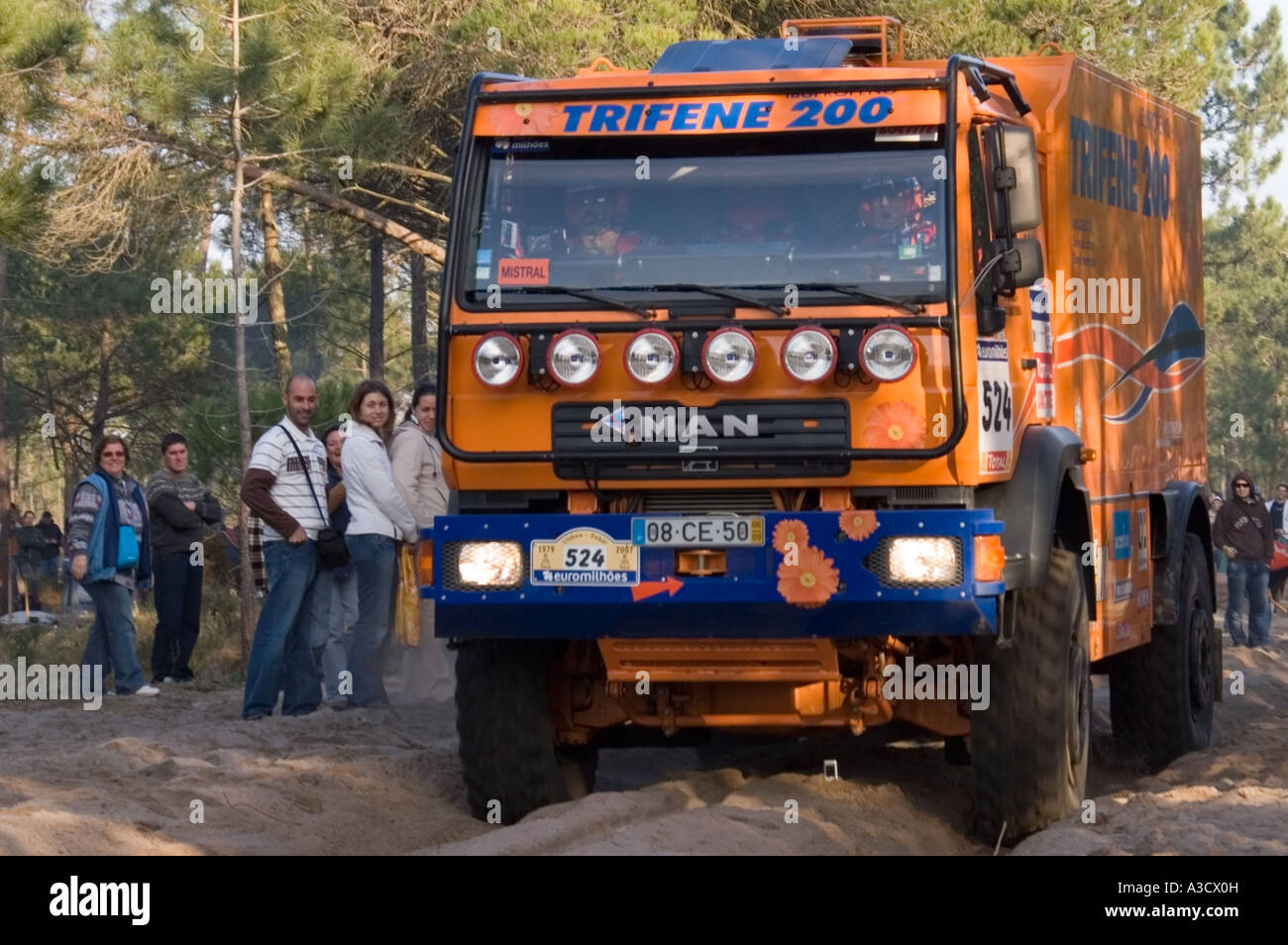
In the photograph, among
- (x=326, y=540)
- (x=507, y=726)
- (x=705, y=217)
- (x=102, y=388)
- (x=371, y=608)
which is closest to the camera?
(x=705, y=217)

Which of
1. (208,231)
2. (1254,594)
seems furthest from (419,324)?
(1254,594)

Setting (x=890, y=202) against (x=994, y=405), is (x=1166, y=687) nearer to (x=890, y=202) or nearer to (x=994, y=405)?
(x=994, y=405)

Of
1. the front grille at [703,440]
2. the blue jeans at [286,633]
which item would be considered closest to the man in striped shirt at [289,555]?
the blue jeans at [286,633]

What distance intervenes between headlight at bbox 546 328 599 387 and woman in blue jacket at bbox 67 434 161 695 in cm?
620

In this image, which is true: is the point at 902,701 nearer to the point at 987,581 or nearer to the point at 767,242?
the point at 987,581

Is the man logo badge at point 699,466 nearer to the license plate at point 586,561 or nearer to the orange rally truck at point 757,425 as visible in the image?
the orange rally truck at point 757,425

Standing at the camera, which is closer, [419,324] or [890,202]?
[890,202]

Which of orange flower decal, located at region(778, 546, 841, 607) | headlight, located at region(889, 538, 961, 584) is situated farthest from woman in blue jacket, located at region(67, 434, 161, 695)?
headlight, located at region(889, 538, 961, 584)

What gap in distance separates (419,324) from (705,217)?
2202cm

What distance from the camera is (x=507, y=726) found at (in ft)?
27.1

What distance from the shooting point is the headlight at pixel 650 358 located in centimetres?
746

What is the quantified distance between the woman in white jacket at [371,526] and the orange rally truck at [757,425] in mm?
3681

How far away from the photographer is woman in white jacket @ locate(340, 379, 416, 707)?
466 inches

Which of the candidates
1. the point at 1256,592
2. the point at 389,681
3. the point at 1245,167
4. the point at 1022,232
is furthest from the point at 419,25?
the point at 1245,167
